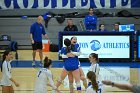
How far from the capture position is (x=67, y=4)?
25562mm

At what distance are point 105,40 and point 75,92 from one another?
7.27m

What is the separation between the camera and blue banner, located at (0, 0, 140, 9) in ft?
82.9

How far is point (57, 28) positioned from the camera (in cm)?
2520

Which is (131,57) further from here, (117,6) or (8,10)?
(8,10)

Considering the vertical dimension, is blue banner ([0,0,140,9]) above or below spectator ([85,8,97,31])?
above

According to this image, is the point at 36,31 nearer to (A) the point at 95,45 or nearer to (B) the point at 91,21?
(A) the point at 95,45

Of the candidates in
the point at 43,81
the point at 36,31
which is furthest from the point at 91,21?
the point at 43,81

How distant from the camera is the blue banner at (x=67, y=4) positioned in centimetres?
2527

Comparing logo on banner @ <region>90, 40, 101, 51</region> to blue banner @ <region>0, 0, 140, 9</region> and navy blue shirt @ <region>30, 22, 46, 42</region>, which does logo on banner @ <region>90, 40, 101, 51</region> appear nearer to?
navy blue shirt @ <region>30, 22, 46, 42</region>

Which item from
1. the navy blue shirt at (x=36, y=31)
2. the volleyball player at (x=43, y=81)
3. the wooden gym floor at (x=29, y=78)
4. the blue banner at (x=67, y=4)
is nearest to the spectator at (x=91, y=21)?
the navy blue shirt at (x=36, y=31)

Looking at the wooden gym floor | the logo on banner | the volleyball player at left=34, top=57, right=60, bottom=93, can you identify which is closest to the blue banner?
the logo on banner

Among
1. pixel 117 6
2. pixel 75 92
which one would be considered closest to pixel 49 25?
pixel 117 6

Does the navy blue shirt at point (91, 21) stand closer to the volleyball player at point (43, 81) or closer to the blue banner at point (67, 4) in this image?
the blue banner at point (67, 4)

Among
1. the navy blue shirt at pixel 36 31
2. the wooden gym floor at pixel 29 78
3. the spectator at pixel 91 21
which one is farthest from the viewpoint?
the spectator at pixel 91 21
